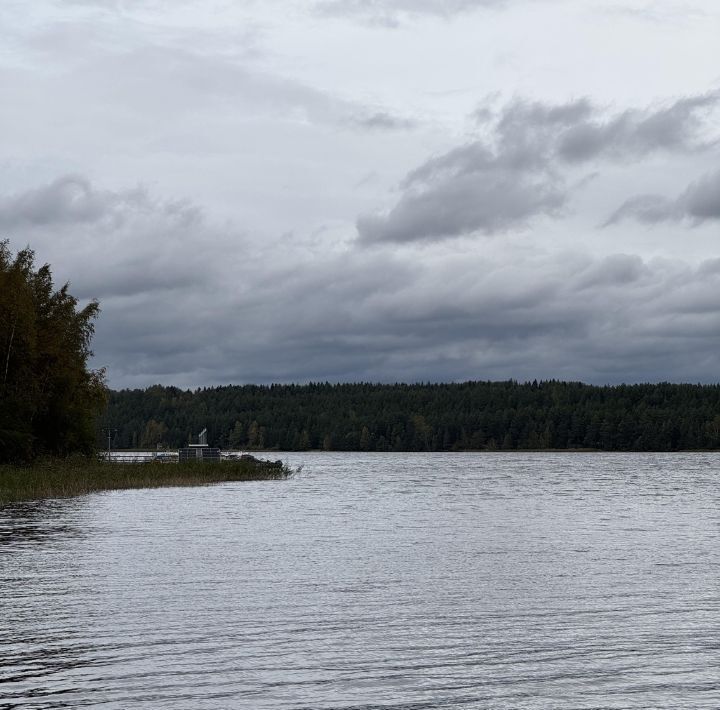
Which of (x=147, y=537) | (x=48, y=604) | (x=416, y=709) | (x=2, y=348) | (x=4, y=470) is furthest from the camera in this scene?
(x=2, y=348)

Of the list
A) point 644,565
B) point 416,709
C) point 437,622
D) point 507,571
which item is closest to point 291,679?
point 416,709

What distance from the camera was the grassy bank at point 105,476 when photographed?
209 feet

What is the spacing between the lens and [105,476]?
7675 cm

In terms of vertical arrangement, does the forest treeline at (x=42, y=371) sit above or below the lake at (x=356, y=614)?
above

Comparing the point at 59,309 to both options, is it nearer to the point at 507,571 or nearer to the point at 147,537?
the point at 147,537

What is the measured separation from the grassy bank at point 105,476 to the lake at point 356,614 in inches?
571

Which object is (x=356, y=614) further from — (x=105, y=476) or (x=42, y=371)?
(x=42, y=371)

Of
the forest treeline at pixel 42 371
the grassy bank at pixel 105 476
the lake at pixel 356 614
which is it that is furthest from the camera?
the forest treeline at pixel 42 371

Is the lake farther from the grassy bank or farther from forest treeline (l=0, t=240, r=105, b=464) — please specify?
forest treeline (l=0, t=240, r=105, b=464)

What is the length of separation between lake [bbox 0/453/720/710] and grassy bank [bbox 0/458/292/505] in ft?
47.6

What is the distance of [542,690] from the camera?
1588cm

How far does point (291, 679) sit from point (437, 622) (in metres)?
6.06

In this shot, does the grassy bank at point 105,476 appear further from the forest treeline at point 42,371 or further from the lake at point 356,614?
the lake at point 356,614

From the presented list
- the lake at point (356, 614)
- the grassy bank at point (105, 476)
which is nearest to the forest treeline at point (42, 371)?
the grassy bank at point (105, 476)
